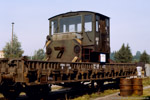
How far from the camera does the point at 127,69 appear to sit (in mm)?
15305

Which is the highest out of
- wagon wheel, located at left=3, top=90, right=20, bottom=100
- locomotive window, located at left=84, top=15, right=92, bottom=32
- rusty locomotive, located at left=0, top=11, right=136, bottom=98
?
locomotive window, located at left=84, top=15, right=92, bottom=32

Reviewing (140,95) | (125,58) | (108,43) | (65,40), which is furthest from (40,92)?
(125,58)

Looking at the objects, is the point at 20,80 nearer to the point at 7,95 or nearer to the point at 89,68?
the point at 7,95

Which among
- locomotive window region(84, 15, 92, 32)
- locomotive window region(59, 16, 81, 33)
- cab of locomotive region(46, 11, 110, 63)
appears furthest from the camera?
locomotive window region(59, 16, 81, 33)

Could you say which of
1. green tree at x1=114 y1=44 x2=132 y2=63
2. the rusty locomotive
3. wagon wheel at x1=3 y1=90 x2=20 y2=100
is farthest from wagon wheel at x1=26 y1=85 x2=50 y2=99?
green tree at x1=114 y1=44 x2=132 y2=63

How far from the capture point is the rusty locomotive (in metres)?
9.14

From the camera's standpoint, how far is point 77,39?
12.5m

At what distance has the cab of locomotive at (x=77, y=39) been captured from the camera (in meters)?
12.5

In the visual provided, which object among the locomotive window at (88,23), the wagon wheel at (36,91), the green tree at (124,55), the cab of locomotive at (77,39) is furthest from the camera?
the green tree at (124,55)

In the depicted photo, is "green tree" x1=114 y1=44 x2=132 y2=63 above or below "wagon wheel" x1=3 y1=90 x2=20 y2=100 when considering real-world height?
above

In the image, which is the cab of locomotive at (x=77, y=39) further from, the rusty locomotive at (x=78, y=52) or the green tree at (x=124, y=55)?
the green tree at (x=124, y=55)

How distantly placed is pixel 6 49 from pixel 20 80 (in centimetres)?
4184

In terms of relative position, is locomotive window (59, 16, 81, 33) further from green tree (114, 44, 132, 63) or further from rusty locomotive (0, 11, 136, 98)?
green tree (114, 44, 132, 63)

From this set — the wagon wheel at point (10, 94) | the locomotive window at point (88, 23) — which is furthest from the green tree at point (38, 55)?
the wagon wheel at point (10, 94)
